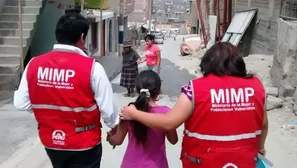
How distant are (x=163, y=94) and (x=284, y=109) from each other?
3.27m

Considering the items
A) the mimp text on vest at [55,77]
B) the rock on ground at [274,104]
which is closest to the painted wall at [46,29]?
the rock on ground at [274,104]

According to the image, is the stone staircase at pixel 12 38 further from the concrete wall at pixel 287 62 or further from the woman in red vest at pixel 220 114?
the woman in red vest at pixel 220 114

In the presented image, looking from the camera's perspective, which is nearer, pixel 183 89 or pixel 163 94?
pixel 183 89

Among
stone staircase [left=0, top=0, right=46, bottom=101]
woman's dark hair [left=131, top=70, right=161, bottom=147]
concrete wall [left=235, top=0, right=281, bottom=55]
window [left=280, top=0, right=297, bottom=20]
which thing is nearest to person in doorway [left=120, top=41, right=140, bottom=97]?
stone staircase [left=0, top=0, right=46, bottom=101]

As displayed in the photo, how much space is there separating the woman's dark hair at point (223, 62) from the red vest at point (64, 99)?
784 millimetres

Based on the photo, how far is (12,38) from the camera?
9617 millimetres

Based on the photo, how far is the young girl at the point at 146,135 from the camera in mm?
2754

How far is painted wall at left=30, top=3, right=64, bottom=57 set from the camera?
11.5m

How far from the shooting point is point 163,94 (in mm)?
10219

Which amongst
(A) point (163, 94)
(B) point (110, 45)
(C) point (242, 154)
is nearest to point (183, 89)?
(C) point (242, 154)

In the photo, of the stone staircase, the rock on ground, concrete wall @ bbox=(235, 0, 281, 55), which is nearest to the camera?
the rock on ground

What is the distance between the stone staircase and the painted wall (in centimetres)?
73

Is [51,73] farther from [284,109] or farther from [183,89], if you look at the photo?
[284,109]

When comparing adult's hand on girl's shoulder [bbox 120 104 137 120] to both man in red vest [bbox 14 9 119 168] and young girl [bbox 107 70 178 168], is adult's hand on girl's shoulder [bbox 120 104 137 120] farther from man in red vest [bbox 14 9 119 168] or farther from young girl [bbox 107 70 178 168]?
man in red vest [bbox 14 9 119 168]
